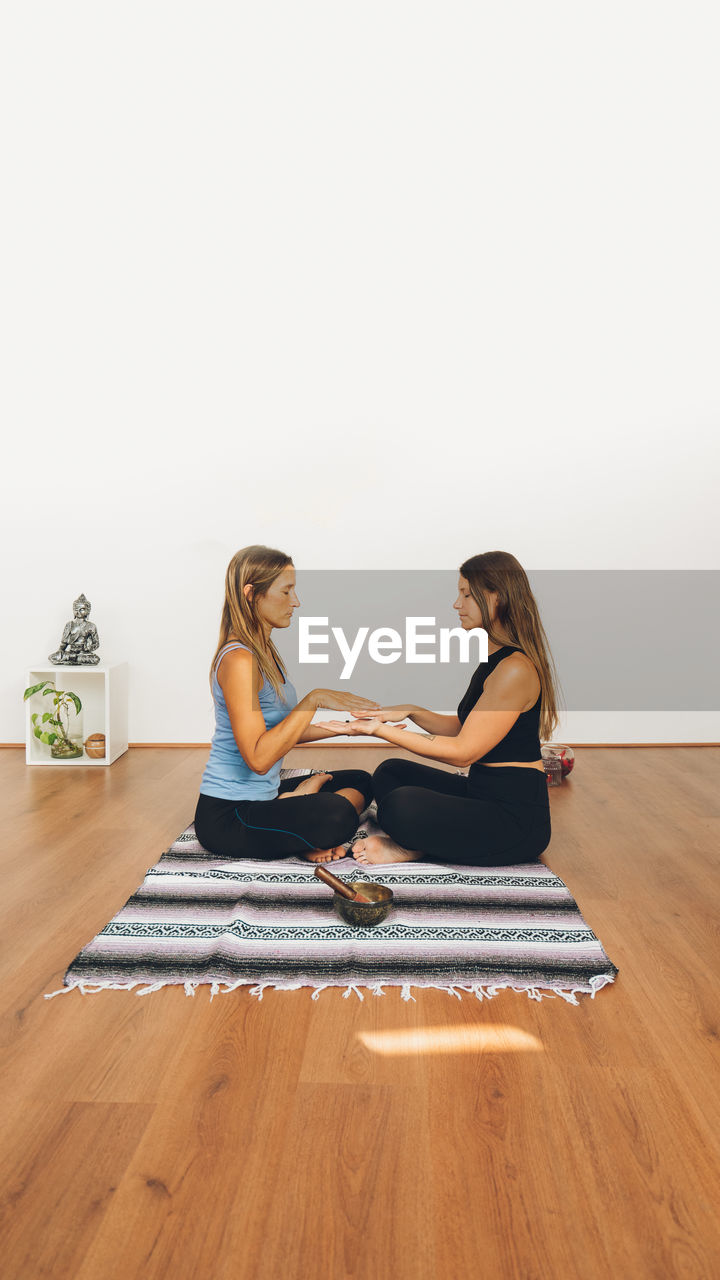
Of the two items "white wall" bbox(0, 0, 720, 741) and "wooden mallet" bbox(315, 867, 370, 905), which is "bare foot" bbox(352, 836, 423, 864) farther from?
"white wall" bbox(0, 0, 720, 741)

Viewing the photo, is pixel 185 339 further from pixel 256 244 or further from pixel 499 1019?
pixel 499 1019

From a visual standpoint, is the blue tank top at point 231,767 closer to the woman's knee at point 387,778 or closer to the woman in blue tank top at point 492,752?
the woman in blue tank top at point 492,752

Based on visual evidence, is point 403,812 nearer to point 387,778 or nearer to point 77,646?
point 387,778

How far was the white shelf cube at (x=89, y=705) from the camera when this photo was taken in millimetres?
4004

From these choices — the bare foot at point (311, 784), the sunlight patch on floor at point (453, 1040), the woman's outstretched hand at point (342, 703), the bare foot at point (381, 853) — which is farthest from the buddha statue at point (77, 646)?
Answer: the sunlight patch on floor at point (453, 1040)

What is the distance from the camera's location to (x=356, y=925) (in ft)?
6.55

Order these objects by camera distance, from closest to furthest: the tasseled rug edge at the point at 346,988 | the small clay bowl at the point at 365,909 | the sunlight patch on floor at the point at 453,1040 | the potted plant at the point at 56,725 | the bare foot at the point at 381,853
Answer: the sunlight patch on floor at the point at 453,1040 < the tasseled rug edge at the point at 346,988 < the small clay bowl at the point at 365,909 < the bare foot at the point at 381,853 < the potted plant at the point at 56,725

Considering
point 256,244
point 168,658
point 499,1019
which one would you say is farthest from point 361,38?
point 499,1019

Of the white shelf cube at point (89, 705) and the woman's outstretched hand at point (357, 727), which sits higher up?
the woman's outstretched hand at point (357, 727)

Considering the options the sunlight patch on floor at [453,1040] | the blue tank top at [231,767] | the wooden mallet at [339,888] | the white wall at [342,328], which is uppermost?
the white wall at [342,328]

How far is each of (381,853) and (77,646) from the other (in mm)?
2206

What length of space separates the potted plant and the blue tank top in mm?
1709
